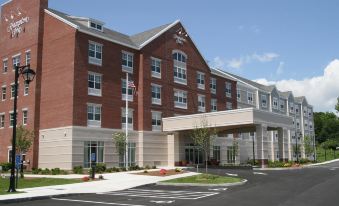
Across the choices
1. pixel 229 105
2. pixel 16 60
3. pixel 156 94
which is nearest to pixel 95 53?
pixel 156 94

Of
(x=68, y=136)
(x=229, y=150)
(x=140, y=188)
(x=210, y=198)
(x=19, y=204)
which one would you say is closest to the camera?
(x=19, y=204)

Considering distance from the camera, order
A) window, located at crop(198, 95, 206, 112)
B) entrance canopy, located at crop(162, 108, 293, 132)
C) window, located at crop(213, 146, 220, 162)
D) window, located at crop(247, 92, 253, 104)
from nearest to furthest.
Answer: entrance canopy, located at crop(162, 108, 293, 132)
window, located at crop(198, 95, 206, 112)
window, located at crop(213, 146, 220, 162)
window, located at crop(247, 92, 253, 104)

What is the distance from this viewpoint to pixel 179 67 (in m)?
52.1

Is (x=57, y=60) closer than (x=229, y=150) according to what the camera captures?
Yes

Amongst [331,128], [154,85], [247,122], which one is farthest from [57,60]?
[331,128]

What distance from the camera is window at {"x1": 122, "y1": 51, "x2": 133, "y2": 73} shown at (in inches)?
1793

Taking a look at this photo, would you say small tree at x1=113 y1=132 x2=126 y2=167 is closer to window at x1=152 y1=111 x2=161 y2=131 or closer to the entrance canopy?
window at x1=152 y1=111 x2=161 y2=131

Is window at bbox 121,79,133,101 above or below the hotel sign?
below

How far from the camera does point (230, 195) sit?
1988 cm

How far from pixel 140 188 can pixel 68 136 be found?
15.4 meters

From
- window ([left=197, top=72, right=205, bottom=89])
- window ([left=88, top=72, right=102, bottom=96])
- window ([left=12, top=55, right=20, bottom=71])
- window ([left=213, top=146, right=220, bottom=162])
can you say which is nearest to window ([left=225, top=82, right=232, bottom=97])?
window ([left=197, top=72, right=205, bottom=89])

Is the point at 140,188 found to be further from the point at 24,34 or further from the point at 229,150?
the point at 229,150

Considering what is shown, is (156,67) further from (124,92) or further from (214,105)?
(214,105)

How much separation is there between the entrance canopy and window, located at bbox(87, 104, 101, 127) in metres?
9.08
